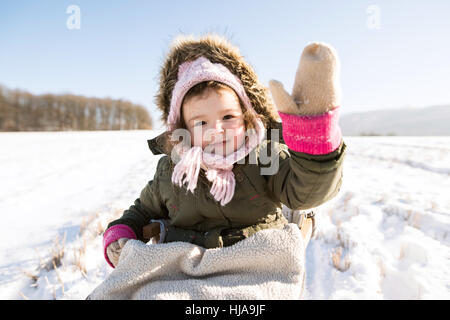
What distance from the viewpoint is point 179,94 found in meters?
1.36

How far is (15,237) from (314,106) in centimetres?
255

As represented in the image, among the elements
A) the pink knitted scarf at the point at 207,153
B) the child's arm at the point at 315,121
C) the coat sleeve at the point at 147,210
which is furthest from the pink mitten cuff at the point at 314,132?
the coat sleeve at the point at 147,210

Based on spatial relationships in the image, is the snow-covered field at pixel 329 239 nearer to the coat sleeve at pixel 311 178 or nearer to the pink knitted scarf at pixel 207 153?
the coat sleeve at pixel 311 178

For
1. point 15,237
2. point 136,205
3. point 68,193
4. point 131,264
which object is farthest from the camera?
point 68,193

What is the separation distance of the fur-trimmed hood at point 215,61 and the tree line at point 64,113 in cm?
2459

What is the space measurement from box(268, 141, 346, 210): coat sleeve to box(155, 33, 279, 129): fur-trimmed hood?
0.48 metres

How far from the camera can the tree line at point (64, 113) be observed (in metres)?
21.1

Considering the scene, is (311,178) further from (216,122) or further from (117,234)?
(117,234)

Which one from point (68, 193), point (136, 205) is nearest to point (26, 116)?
point (68, 193)

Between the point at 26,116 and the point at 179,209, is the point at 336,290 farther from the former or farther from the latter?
the point at 26,116

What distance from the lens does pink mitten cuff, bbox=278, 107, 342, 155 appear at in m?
0.87

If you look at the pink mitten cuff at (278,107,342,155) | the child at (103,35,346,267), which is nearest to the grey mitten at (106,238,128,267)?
the child at (103,35,346,267)

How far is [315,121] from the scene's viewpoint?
863 millimetres

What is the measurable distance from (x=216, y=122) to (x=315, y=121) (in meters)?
0.52
